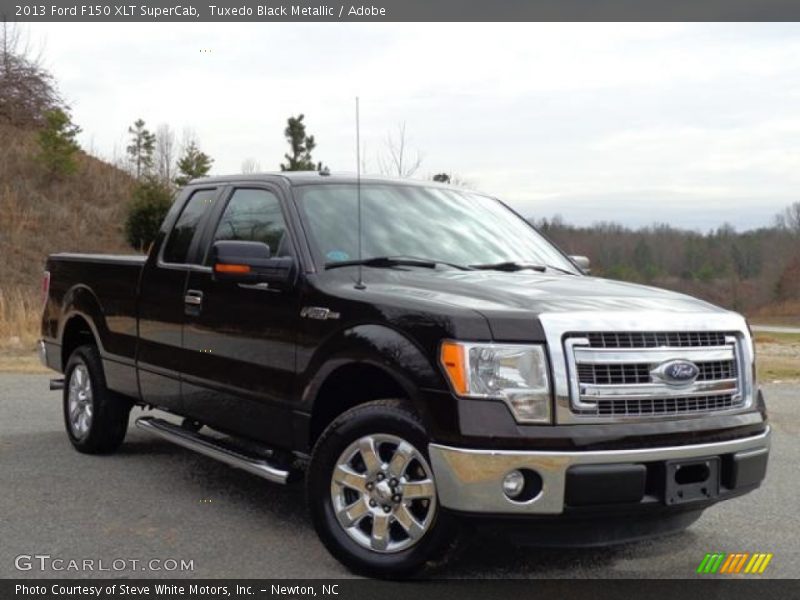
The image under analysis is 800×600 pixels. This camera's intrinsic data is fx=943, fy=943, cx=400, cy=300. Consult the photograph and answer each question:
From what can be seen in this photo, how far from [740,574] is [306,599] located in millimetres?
2046

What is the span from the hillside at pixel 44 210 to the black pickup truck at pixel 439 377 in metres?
25.6

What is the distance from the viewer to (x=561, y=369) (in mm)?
3869

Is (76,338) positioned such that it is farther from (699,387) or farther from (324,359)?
(699,387)

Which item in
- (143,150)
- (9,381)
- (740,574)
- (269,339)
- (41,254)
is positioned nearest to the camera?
(740,574)

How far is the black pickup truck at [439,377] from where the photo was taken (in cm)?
386

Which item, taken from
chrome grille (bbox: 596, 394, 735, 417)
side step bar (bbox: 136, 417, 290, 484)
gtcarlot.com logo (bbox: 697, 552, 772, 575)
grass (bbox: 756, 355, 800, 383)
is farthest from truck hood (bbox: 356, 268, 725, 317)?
grass (bbox: 756, 355, 800, 383)

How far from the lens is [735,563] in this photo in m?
4.60

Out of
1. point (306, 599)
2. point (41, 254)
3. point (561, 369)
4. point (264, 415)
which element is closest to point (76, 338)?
point (264, 415)

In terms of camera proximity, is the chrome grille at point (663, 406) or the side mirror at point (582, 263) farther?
the side mirror at point (582, 263)

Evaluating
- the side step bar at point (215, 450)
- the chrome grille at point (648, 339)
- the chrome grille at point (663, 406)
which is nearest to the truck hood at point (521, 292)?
the chrome grille at point (648, 339)

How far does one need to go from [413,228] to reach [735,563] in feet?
7.98

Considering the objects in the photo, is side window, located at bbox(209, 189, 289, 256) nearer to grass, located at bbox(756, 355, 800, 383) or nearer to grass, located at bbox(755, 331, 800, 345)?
grass, located at bbox(756, 355, 800, 383)

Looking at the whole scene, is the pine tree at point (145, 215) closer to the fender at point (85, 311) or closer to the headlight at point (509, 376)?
the fender at point (85, 311)

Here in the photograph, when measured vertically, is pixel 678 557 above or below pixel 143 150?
below
